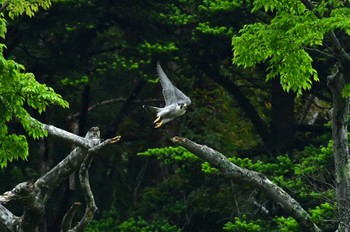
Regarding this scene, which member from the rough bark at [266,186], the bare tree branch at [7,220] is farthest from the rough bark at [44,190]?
the rough bark at [266,186]

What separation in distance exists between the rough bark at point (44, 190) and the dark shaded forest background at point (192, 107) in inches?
179

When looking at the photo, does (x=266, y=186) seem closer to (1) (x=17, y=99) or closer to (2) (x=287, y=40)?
(2) (x=287, y=40)

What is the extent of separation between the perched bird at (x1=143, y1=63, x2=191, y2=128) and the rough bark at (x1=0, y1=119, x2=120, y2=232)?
2.63 feet

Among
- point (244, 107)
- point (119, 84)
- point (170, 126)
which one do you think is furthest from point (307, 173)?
point (119, 84)

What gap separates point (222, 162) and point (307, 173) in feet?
9.86

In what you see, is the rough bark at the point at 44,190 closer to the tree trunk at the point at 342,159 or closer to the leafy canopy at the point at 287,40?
the leafy canopy at the point at 287,40

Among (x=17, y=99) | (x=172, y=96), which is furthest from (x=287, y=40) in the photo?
(x=17, y=99)

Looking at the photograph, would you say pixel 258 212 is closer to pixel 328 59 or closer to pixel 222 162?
pixel 328 59

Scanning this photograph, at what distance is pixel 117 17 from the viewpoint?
24281 millimetres

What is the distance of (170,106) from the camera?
55.1 ft

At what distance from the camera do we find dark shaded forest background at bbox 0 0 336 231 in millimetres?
22469

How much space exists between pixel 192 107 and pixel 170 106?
9.95 metres

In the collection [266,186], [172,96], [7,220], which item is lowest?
[7,220]

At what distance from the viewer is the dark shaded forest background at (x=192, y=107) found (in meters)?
22.5
